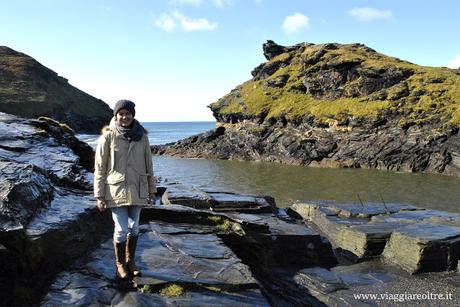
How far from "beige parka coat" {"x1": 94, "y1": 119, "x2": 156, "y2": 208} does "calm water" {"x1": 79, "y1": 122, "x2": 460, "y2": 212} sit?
23368 mm

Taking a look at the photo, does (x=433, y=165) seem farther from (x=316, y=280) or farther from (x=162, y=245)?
(x=162, y=245)

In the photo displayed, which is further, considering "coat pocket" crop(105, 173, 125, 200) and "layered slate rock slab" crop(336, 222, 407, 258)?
"layered slate rock slab" crop(336, 222, 407, 258)

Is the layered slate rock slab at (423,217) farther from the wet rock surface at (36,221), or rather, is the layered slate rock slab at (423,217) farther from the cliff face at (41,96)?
the cliff face at (41,96)

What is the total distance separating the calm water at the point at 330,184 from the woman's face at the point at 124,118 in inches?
928

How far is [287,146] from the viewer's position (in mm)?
73000

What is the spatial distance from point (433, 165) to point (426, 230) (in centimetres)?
4658

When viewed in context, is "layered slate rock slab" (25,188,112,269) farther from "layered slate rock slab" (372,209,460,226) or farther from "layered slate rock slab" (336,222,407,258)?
"layered slate rock slab" (372,209,460,226)

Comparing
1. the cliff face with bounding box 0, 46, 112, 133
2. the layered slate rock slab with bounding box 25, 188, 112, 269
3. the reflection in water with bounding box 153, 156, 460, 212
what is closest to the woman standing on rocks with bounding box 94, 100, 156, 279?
the layered slate rock slab with bounding box 25, 188, 112, 269

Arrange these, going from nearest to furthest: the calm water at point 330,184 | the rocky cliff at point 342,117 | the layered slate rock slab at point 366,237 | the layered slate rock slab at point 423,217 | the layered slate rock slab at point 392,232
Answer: the layered slate rock slab at point 392,232 < the layered slate rock slab at point 366,237 < the layered slate rock slab at point 423,217 < the calm water at point 330,184 < the rocky cliff at point 342,117

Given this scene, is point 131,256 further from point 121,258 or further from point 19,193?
point 19,193

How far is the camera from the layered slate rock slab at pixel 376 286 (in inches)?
387

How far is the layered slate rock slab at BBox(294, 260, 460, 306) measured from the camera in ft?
32.3

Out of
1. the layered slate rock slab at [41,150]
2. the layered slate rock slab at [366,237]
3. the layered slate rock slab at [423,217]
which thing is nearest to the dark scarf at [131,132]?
the layered slate rock slab at [41,150]

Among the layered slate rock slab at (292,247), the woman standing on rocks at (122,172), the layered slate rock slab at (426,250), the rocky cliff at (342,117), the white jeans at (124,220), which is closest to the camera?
Answer: the woman standing on rocks at (122,172)
